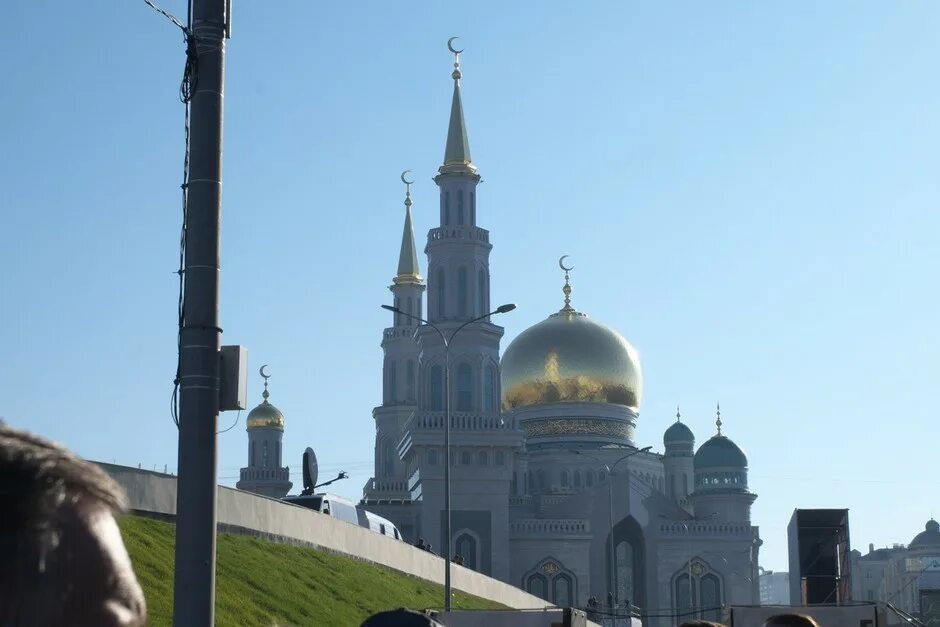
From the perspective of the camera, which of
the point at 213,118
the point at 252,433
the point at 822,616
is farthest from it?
the point at 252,433

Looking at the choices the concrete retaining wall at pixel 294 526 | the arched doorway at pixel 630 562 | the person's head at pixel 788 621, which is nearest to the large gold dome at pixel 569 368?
the arched doorway at pixel 630 562

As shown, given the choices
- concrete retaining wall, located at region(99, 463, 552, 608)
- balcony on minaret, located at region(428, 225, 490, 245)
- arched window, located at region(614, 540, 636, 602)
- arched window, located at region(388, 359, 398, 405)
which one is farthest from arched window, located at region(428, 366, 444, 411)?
concrete retaining wall, located at region(99, 463, 552, 608)

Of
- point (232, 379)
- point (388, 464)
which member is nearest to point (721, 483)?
point (388, 464)

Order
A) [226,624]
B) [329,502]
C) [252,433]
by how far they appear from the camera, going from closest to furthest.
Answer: [226,624] < [329,502] < [252,433]

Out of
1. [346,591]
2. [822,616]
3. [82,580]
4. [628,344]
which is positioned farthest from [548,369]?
[82,580]

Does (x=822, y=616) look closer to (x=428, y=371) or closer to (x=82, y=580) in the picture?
(x=82, y=580)

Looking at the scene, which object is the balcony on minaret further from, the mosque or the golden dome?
the golden dome

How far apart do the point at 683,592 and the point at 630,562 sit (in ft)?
11.6

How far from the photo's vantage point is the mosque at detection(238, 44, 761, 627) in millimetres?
62062

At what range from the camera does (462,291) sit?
61.6 meters

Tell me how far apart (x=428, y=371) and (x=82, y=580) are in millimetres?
60996

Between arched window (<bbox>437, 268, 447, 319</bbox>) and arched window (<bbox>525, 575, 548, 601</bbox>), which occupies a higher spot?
arched window (<bbox>437, 268, 447, 319</bbox>)

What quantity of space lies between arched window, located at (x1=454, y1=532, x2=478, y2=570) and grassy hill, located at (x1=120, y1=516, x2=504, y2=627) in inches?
1119

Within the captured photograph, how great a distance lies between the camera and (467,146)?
6372 centimetres
